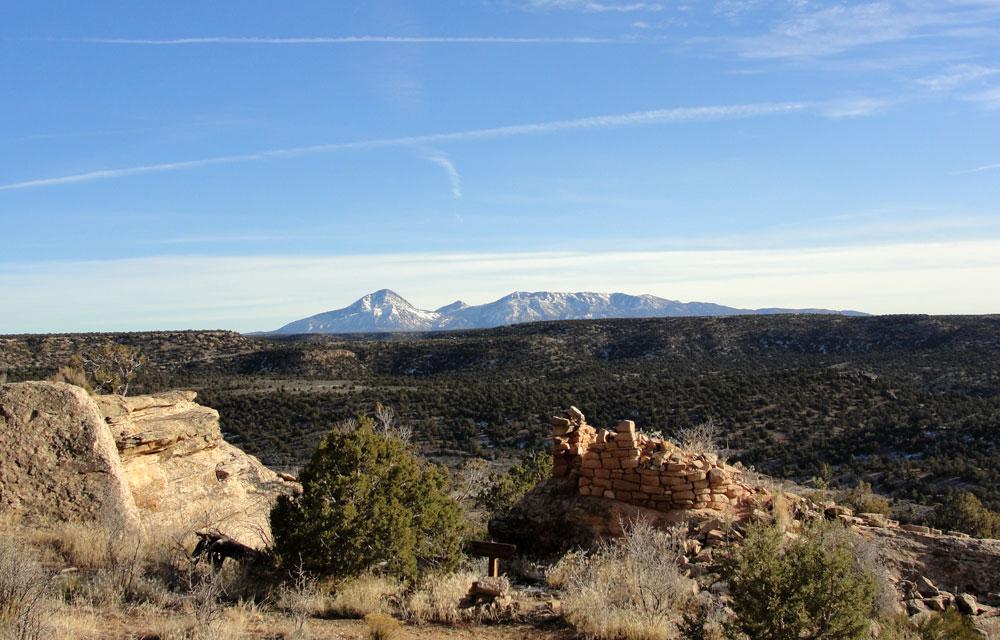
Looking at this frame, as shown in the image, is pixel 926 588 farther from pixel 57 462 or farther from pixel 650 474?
pixel 57 462

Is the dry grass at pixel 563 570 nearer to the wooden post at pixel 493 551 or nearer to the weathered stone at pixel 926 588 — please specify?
the wooden post at pixel 493 551

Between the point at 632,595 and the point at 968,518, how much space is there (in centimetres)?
1429

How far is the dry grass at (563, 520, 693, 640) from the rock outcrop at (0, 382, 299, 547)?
498cm

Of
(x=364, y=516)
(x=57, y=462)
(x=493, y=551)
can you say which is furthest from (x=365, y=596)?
(x=57, y=462)

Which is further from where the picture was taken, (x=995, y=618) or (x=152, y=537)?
(x=152, y=537)

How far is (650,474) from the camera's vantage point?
37.6 ft

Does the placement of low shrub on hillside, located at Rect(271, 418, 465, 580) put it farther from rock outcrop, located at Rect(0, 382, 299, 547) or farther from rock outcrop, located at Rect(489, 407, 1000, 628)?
rock outcrop, located at Rect(489, 407, 1000, 628)

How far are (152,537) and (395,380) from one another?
45.4m

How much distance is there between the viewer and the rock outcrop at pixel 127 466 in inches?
423

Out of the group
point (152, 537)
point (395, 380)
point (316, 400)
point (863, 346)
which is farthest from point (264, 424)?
point (863, 346)

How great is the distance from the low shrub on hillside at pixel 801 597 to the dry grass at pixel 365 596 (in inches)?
147

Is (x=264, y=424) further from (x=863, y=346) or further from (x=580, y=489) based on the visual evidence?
(x=863, y=346)

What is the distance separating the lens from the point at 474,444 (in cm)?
3488

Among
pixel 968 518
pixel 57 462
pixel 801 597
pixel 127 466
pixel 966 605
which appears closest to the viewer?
pixel 801 597
